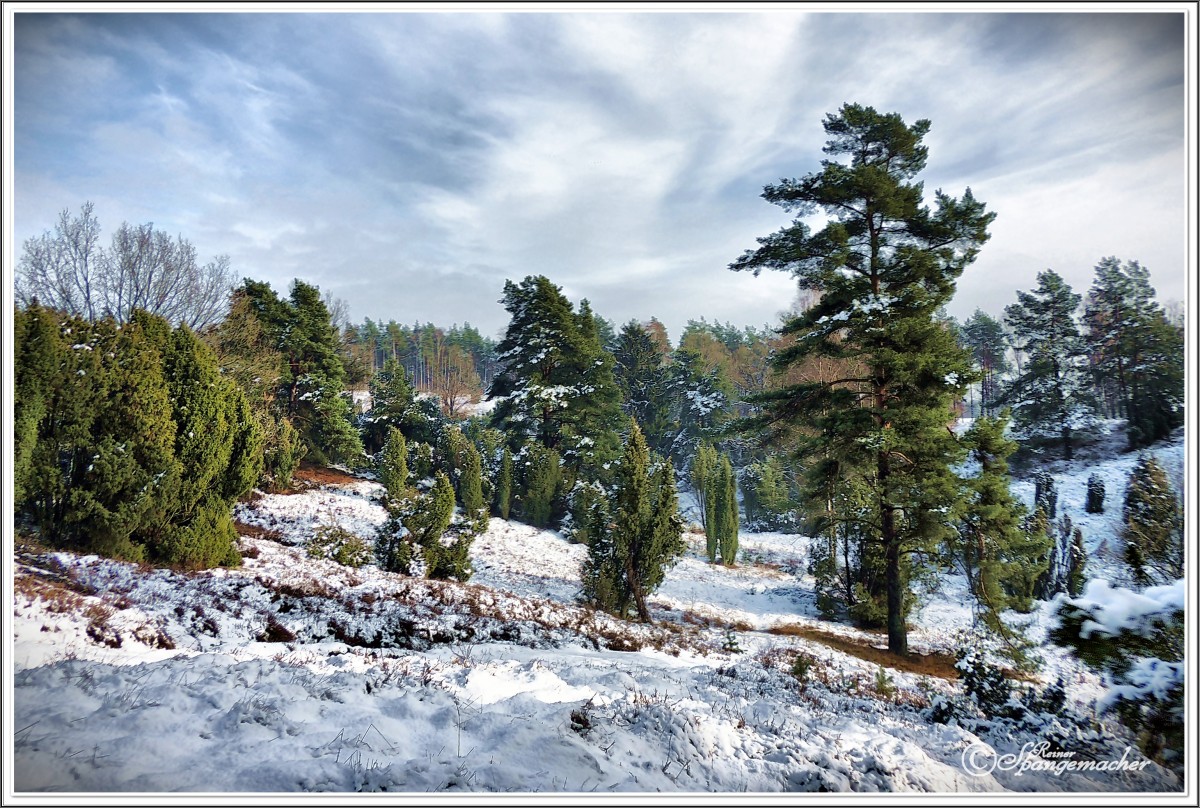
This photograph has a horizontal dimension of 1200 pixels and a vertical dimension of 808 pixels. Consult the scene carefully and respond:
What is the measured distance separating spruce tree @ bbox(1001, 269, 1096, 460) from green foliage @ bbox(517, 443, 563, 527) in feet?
52.6

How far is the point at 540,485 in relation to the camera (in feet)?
67.0

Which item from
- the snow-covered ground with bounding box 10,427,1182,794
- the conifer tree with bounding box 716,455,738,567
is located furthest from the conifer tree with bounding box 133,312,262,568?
the conifer tree with bounding box 716,455,738,567

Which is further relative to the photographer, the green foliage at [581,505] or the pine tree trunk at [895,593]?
the green foliage at [581,505]

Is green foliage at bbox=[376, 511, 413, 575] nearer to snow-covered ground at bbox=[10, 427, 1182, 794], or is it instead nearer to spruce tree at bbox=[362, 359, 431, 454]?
snow-covered ground at bbox=[10, 427, 1182, 794]

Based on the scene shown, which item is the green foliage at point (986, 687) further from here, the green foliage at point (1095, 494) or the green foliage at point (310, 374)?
the green foliage at point (310, 374)

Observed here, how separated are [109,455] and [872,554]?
13.2 meters

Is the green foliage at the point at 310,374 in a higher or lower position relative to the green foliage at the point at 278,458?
higher

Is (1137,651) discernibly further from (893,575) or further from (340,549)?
(340,549)

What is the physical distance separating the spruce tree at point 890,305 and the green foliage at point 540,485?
13.6 metres

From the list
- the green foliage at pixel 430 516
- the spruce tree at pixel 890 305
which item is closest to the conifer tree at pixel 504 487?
the green foliage at pixel 430 516

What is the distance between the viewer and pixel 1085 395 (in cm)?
1075

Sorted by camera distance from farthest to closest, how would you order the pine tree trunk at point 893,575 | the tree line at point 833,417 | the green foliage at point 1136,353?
the pine tree trunk at point 893,575
the tree line at point 833,417
the green foliage at point 1136,353

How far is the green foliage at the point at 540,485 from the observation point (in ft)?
67.0

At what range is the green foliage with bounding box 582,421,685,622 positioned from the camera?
917 cm
